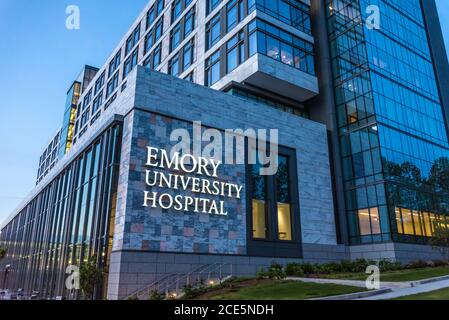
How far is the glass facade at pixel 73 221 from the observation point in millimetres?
25250

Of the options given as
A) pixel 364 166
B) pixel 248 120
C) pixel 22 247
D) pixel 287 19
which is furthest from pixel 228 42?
pixel 22 247

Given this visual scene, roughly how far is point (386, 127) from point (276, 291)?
23659 mm

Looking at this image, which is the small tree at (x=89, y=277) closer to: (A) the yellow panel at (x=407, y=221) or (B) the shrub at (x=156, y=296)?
(B) the shrub at (x=156, y=296)

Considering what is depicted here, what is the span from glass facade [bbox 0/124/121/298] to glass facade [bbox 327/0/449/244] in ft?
72.9

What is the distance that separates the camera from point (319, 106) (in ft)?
130

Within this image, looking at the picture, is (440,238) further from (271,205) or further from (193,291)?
(193,291)

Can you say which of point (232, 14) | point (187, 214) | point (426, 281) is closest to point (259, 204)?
point (187, 214)

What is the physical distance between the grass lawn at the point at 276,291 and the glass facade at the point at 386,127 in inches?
603

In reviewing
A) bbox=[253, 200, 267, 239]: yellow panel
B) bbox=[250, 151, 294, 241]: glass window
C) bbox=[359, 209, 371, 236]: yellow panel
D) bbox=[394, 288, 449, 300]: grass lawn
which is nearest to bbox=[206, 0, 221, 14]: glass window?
bbox=[250, 151, 294, 241]: glass window

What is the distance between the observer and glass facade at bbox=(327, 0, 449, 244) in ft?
110

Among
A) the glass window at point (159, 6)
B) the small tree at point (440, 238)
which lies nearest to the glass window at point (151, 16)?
the glass window at point (159, 6)

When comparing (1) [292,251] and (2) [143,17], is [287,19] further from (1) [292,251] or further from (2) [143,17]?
(2) [143,17]

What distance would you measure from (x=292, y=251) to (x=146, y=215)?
42.9 feet

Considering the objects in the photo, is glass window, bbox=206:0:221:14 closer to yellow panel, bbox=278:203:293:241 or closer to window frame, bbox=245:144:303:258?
window frame, bbox=245:144:303:258
